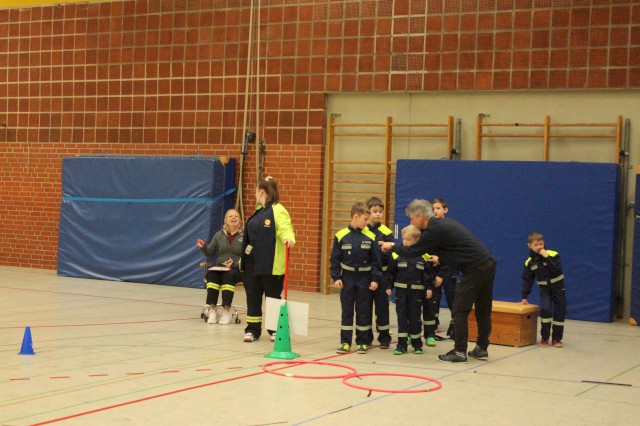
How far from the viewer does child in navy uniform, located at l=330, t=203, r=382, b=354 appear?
9891mm

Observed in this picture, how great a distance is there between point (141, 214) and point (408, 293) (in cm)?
870

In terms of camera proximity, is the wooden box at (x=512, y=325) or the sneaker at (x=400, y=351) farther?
the wooden box at (x=512, y=325)

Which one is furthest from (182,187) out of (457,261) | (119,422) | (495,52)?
(119,422)

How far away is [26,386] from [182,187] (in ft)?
31.2

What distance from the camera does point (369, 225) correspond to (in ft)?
33.7

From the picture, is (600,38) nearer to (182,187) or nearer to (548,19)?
(548,19)

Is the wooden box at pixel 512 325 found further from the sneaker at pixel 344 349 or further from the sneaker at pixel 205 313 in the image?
the sneaker at pixel 205 313

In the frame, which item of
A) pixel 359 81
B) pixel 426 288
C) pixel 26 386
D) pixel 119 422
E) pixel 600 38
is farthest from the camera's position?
pixel 359 81

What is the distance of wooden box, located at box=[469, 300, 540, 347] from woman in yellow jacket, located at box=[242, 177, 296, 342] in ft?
7.78

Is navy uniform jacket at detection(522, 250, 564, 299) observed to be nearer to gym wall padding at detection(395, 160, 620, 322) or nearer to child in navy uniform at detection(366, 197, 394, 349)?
child in navy uniform at detection(366, 197, 394, 349)

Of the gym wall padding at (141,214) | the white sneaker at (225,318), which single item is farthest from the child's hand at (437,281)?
the gym wall padding at (141,214)

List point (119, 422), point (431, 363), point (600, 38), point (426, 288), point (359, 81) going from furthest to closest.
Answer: point (359, 81) → point (600, 38) → point (426, 288) → point (431, 363) → point (119, 422)

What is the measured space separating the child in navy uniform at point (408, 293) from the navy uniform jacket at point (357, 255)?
272 millimetres

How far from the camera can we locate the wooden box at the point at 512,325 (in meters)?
10.7
